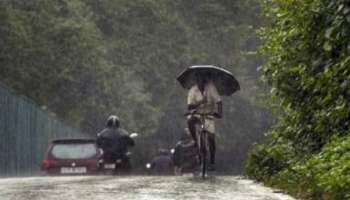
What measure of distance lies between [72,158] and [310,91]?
1264cm

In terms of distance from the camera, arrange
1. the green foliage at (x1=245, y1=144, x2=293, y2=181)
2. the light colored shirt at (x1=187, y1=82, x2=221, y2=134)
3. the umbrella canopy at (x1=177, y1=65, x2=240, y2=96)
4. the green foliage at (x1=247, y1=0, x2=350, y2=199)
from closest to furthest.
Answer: the green foliage at (x1=247, y1=0, x2=350, y2=199) → the green foliage at (x1=245, y1=144, x2=293, y2=181) → the light colored shirt at (x1=187, y1=82, x2=221, y2=134) → the umbrella canopy at (x1=177, y1=65, x2=240, y2=96)

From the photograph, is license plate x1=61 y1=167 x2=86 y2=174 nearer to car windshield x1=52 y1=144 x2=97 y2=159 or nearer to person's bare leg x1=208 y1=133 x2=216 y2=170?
car windshield x1=52 y1=144 x2=97 y2=159

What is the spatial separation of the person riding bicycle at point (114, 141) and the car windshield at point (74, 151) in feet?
0.89

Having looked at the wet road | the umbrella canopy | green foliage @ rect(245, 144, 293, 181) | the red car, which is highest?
the umbrella canopy

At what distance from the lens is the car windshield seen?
2583 cm

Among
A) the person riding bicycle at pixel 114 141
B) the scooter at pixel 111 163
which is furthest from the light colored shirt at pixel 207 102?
the scooter at pixel 111 163

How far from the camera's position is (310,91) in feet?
45.8

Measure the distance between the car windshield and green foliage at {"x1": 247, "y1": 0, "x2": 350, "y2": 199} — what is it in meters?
9.81

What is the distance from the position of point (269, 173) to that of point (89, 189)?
3798 millimetres

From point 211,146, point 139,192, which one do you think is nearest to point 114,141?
point 211,146

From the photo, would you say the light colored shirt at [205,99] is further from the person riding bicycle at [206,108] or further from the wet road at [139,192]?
the wet road at [139,192]

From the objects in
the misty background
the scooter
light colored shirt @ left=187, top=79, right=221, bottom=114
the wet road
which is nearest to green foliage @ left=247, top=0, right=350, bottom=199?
the wet road

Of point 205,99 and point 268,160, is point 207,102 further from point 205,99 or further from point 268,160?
point 268,160

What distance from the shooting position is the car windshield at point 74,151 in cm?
2583
